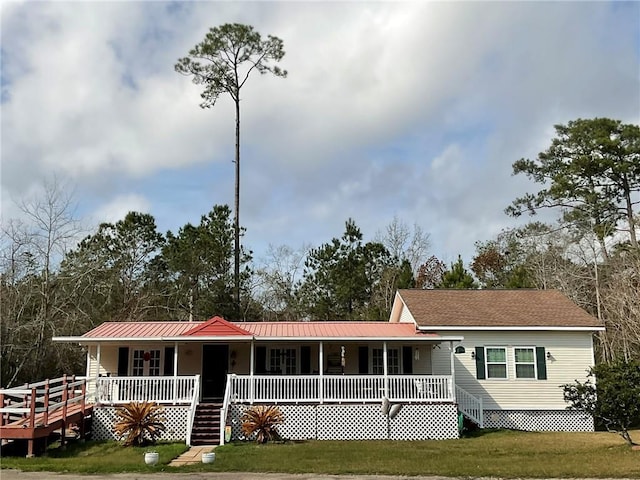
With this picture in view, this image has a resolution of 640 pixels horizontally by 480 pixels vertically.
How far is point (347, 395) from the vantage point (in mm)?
18625

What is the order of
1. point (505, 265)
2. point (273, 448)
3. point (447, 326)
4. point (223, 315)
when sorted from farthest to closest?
1. point (505, 265)
2. point (223, 315)
3. point (447, 326)
4. point (273, 448)

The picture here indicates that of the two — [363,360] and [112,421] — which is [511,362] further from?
[112,421]

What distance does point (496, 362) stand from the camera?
2122 cm

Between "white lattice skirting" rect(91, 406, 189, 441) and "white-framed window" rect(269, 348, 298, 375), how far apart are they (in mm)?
4200

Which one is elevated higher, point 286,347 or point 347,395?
point 286,347

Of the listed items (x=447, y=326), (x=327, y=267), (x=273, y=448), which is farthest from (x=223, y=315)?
(x=273, y=448)

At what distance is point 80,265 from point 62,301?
219 centimetres

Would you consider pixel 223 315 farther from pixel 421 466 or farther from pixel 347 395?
pixel 421 466

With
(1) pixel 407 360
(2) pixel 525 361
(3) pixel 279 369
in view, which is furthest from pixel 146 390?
(2) pixel 525 361

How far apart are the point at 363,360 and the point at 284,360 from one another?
2.73 m

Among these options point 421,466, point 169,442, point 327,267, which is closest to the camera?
point 421,466

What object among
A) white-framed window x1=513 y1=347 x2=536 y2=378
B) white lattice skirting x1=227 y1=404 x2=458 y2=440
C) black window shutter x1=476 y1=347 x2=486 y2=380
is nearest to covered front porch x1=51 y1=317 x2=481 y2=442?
white lattice skirting x1=227 y1=404 x2=458 y2=440

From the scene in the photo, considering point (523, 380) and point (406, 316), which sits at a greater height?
point (406, 316)

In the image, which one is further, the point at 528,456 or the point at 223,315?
the point at 223,315
